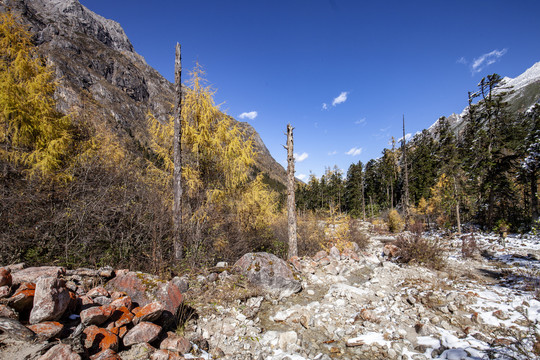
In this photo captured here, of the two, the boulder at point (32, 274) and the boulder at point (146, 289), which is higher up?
the boulder at point (32, 274)

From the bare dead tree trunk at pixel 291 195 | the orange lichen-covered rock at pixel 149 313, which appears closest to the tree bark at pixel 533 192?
the bare dead tree trunk at pixel 291 195

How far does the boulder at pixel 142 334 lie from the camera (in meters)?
2.99

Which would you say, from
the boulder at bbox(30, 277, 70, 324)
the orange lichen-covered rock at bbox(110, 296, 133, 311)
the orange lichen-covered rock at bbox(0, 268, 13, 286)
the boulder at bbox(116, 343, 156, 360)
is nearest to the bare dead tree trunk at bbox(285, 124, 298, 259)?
the orange lichen-covered rock at bbox(110, 296, 133, 311)

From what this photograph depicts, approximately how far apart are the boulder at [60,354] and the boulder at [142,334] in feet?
2.27

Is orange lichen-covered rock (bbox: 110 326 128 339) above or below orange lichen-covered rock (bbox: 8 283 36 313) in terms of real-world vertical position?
below

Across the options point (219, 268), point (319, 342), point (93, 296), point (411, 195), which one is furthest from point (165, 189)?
point (411, 195)

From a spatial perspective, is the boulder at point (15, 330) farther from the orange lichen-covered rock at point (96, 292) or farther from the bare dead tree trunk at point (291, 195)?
the bare dead tree trunk at point (291, 195)

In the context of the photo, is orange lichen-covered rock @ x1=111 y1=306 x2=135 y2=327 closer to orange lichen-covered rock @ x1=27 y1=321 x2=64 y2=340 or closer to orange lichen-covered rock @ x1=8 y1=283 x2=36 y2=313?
orange lichen-covered rock @ x1=27 y1=321 x2=64 y2=340

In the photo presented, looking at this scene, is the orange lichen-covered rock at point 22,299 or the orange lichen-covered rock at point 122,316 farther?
the orange lichen-covered rock at point 122,316

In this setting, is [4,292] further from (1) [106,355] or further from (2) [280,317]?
(2) [280,317]

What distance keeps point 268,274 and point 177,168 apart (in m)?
4.66

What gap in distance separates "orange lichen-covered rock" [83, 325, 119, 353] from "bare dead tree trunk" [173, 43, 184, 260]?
4.01 m

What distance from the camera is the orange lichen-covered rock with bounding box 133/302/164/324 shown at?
129 inches

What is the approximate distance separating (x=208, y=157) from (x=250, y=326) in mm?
6607
